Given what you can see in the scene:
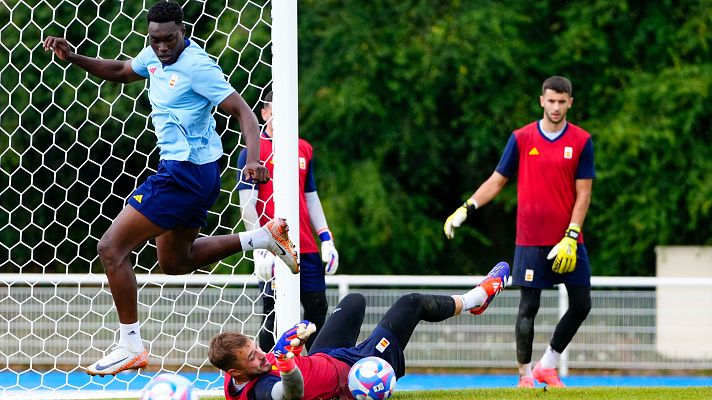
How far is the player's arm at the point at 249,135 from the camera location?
5340 millimetres

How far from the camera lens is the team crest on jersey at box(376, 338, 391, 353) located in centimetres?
578

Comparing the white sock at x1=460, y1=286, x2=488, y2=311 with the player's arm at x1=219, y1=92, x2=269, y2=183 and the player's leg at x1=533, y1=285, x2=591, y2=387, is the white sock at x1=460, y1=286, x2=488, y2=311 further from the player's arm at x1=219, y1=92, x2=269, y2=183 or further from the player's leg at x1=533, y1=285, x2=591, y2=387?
the player's arm at x1=219, y1=92, x2=269, y2=183

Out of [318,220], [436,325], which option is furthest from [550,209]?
[436,325]

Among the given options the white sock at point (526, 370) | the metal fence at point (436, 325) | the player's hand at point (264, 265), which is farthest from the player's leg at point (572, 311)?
the metal fence at point (436, 325)

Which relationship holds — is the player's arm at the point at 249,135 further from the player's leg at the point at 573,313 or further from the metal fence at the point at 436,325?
the metal fence at the point at 436,325

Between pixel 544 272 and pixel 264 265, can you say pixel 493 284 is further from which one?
pixel 264 265

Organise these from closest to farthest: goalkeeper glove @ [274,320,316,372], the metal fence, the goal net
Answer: goalkeeper glove @ [274,320,316,372], the goal net, the metal fence

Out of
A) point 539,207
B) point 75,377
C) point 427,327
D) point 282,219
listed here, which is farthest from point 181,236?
point 427,327

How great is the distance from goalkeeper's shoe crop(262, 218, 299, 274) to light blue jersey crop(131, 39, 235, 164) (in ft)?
1.73

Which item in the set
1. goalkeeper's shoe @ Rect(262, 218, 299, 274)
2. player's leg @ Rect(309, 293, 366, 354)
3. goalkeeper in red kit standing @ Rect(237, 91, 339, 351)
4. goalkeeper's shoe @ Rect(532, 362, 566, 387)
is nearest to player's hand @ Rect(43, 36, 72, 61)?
goalkeeper in red kit standing @ Rect(237, 91, 339, 351)

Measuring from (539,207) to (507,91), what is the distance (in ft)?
20.9

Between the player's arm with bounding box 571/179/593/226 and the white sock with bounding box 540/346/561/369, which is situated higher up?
the player's arm with bounding box 571/179/593/226

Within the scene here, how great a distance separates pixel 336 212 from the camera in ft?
42.6

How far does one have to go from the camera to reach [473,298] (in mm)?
6441
